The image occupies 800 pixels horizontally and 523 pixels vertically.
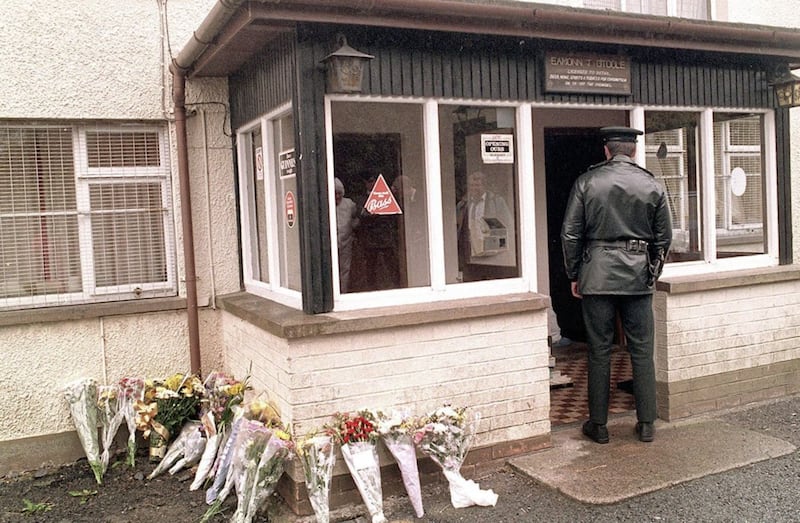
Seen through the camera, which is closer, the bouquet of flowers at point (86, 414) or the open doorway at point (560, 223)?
the bouquet of flowers at point (86, 414)

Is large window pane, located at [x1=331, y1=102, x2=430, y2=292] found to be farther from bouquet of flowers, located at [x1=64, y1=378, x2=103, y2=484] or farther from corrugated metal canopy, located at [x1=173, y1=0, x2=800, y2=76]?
bouquet of flowers, located at [x1=64, y1=378, x2=103, y2=484]

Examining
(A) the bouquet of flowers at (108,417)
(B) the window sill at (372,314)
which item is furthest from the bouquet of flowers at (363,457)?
(A) the bouquet of flowers at (108,417)

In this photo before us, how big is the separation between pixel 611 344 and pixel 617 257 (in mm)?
625

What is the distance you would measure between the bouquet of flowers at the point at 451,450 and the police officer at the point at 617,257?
1228 millimetres

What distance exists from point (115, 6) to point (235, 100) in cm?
111

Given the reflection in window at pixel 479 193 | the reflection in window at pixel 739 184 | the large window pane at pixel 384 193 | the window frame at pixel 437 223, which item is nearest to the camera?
the window frame at pixel 437 223

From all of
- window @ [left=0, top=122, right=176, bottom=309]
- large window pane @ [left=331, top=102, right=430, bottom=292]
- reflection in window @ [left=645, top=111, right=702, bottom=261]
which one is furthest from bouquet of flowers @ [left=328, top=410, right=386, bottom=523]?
reflection in window @ [left=645, top=111, right=702, bottom=261]

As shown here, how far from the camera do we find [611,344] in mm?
5324

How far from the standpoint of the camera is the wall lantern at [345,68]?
4.44 m

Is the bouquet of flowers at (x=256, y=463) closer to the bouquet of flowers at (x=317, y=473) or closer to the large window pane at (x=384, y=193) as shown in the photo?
the bouquet of flowers at (x=317, y=473)

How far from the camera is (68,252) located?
5.75 meters

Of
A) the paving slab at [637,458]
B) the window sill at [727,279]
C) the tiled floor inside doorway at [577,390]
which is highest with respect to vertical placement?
the window sill at [727,279]

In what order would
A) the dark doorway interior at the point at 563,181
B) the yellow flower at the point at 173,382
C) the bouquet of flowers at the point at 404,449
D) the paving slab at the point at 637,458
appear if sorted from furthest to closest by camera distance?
the dark doorway interior at the point at 563,181, the yellow flower at the point at 173,382, the paving slab at the point at 637,458, the bouquet of flowers at the point at 404,449

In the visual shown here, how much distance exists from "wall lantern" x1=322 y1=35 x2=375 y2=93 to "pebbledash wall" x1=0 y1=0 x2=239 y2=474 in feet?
6.16
